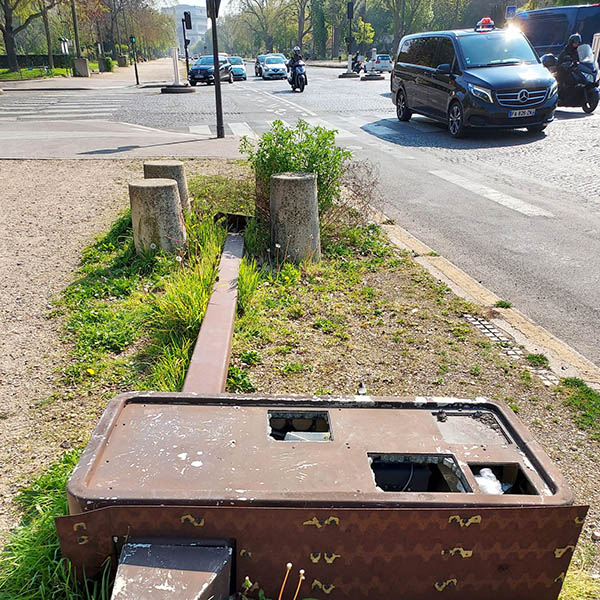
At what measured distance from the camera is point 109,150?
462 inches

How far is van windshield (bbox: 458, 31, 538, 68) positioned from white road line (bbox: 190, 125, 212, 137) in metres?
6.00

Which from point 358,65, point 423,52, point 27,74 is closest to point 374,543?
point 423,52

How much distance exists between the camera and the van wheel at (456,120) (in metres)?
12.7

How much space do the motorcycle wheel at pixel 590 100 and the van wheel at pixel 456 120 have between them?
4.44 m

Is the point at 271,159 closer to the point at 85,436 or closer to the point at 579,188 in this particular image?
the point at 85,436

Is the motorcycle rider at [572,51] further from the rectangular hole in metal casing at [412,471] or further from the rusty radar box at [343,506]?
the rectangular hole in metal casing at [412,471]

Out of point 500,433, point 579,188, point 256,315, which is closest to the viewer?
point 500,433

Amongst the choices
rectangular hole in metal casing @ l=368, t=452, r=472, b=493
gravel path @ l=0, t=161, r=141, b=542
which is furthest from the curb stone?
gravel path @ l=0, t=161, r=141, b=542

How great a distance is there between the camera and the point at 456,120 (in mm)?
13000

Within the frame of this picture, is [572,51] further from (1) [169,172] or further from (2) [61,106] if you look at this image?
(2) [61,106]

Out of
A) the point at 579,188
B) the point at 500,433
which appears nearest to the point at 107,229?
the point at 500,433

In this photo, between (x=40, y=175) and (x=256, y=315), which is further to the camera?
(x=40, y=175)

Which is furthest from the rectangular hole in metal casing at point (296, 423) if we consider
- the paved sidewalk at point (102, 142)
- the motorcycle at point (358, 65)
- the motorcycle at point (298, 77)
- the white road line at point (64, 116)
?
the motorcycle at point (358, 65)

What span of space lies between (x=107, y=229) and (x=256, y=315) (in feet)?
9.41
